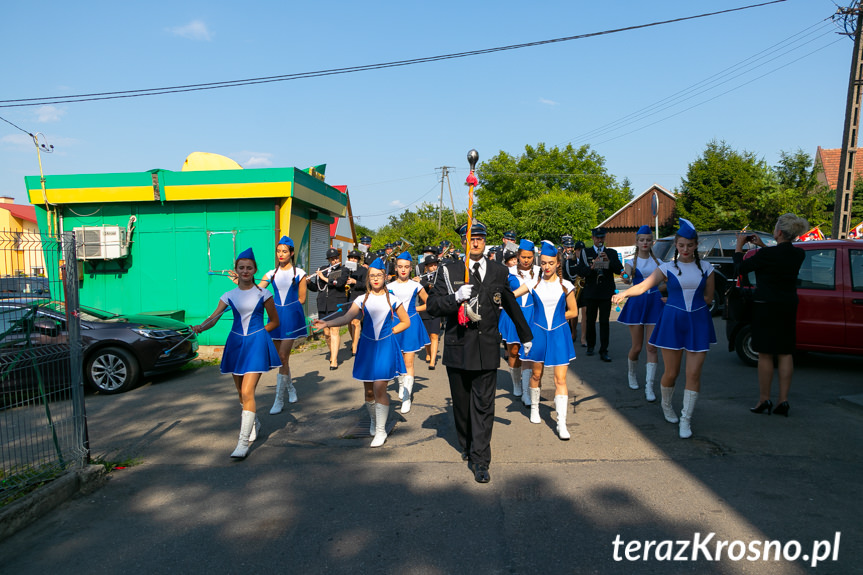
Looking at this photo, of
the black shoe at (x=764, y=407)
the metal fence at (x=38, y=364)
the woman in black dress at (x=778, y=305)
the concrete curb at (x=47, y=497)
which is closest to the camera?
the concrete curb at (x=47, y=497)

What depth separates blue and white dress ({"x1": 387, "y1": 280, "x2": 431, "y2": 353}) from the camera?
656cm

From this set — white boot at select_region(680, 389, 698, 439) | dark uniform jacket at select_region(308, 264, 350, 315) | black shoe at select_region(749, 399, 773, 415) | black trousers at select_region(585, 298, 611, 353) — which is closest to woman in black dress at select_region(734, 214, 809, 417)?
black shoe at select_region(749, 399, 773, 415)

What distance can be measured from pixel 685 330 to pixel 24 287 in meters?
5.74

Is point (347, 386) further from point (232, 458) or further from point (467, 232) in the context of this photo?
point (467, 232)

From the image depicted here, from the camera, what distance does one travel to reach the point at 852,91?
42.9 ft

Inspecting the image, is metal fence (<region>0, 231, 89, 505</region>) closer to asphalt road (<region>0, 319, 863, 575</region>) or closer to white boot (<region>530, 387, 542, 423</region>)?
asphalt road (<region>0, 319, 863, 575</region>)

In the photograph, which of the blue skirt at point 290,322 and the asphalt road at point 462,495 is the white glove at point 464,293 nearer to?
the asphalt road at point 462,495

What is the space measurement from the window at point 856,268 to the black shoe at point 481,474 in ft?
19.1

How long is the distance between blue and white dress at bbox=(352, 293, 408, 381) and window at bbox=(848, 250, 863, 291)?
5.98 metres

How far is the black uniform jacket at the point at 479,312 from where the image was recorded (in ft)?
15.1

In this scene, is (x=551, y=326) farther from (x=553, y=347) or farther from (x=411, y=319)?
(x=411, y=319)

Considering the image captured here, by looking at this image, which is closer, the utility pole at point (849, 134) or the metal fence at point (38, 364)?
the metal fence at point (38, 364)

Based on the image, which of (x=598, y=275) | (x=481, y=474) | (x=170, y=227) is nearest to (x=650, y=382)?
(x=598, y=275)

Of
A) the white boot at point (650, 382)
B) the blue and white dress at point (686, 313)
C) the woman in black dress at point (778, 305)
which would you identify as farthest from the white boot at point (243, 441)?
the woman in black dress at point (778, 305)
